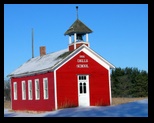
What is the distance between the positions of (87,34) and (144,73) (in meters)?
36.1

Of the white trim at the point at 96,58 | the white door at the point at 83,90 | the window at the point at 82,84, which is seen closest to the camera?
the white door at the point at 83,90

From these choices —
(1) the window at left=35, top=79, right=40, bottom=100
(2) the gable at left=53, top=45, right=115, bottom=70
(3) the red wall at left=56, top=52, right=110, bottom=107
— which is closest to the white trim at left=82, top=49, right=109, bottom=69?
(2) the gable at left=53, top=45, right=115, bottom=70

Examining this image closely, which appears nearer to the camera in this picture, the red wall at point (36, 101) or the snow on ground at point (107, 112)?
the snow on ground at point (107, 112)

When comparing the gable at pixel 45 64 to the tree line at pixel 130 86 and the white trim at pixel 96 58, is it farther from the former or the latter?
the tree line at pixel 130 86

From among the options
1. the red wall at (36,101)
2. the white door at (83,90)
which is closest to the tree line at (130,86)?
the red wall at (36,101)

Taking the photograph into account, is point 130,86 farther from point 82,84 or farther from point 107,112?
point 107,112

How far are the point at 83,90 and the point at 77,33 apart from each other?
16.7 ft

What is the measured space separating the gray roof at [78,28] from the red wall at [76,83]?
2.29m

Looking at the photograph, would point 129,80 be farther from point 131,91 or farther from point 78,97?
point 78,97

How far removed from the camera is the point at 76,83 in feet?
96.3

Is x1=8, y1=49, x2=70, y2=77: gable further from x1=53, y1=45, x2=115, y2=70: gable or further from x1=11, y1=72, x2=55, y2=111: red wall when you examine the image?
x1=53, y1=45, x2=115, y2=70: gable

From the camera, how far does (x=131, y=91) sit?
60625 mm

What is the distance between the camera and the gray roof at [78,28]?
102ft
